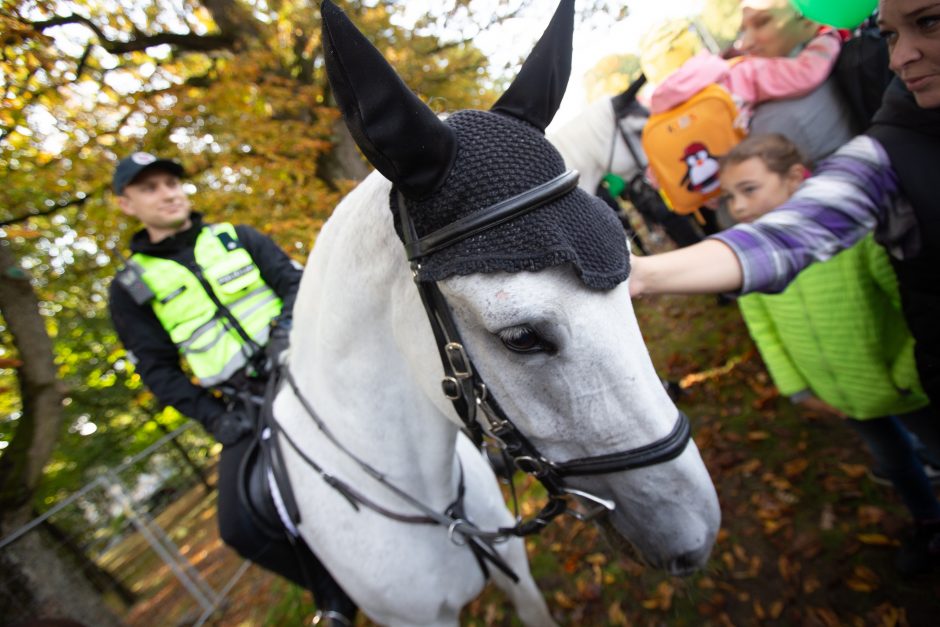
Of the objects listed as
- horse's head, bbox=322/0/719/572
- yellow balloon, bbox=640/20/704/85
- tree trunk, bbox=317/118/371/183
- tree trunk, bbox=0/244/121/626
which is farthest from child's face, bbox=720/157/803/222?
tree trunk, bbox=0/244/121/626

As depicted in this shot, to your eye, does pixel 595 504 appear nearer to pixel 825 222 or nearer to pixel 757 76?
pixel 825 222

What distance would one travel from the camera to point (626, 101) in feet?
13.7

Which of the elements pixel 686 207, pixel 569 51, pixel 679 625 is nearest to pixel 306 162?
pixel 686 207

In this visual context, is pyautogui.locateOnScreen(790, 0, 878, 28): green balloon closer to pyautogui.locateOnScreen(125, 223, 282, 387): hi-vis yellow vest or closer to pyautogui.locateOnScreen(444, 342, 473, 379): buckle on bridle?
pyautogui.locateOnScreen(444, 342, 473, 379): buckle on bridle

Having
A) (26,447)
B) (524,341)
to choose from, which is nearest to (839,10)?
(524,341)

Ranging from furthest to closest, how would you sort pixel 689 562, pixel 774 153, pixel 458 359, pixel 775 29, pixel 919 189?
pixel 775 29 < pixel 774 153 < pixel 919 189 < pixel 689 562 < pixel 458 359

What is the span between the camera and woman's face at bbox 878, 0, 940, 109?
3.89ft

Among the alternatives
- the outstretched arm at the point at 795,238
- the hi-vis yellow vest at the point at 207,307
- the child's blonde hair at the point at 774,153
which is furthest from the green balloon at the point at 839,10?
the hi-vis yellow vest at the point at 207,307

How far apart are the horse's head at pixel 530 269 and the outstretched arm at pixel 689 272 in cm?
43

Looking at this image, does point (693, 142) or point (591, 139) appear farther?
point (591, 139)

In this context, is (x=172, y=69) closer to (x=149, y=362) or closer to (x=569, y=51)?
(x=149, y=362)

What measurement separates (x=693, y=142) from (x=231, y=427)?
362cm

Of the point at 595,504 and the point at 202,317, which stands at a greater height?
the point at 202,317

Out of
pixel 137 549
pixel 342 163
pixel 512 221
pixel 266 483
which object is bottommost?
pixel 137 549
